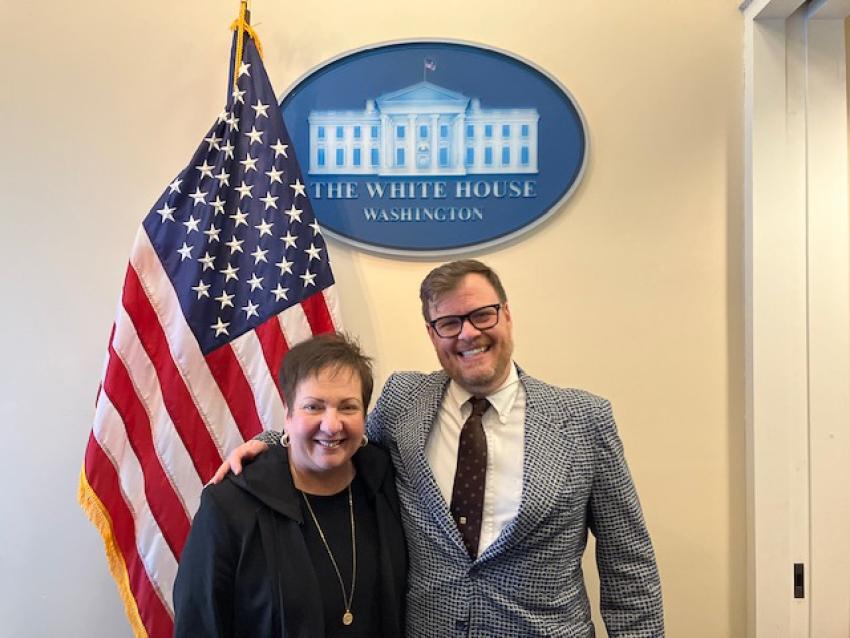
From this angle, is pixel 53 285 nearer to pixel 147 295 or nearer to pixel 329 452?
pixel 147 295

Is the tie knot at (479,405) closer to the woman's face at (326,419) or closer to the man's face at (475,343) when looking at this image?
the man's face at (475,343)

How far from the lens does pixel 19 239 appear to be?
1834mm

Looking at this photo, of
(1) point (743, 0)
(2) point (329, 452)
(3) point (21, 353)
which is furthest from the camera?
(3) point (21, 353)

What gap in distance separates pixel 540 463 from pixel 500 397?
159 mm

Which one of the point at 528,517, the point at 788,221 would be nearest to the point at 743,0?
the point at 788,221

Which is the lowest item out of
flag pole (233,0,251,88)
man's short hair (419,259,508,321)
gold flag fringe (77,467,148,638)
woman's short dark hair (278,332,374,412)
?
gold flag fringe (77,467,148,638)

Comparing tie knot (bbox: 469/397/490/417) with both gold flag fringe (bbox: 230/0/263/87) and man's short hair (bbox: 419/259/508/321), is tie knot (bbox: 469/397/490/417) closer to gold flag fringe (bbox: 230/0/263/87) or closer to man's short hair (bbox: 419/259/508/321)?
man's short hair (bbox: 419/259/508/321)

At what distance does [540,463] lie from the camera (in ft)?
3.92

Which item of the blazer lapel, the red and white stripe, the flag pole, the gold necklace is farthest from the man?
the flag pole

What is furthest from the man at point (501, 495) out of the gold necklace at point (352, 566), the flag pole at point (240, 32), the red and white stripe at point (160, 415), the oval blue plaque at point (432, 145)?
the flag pole at point (240, 32)

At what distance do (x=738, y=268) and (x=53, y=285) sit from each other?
1.92 meters

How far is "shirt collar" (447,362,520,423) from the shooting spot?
4.20 ft

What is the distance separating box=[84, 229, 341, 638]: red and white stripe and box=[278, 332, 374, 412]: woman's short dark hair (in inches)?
17.2

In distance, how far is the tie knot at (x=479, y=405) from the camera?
128 cm
